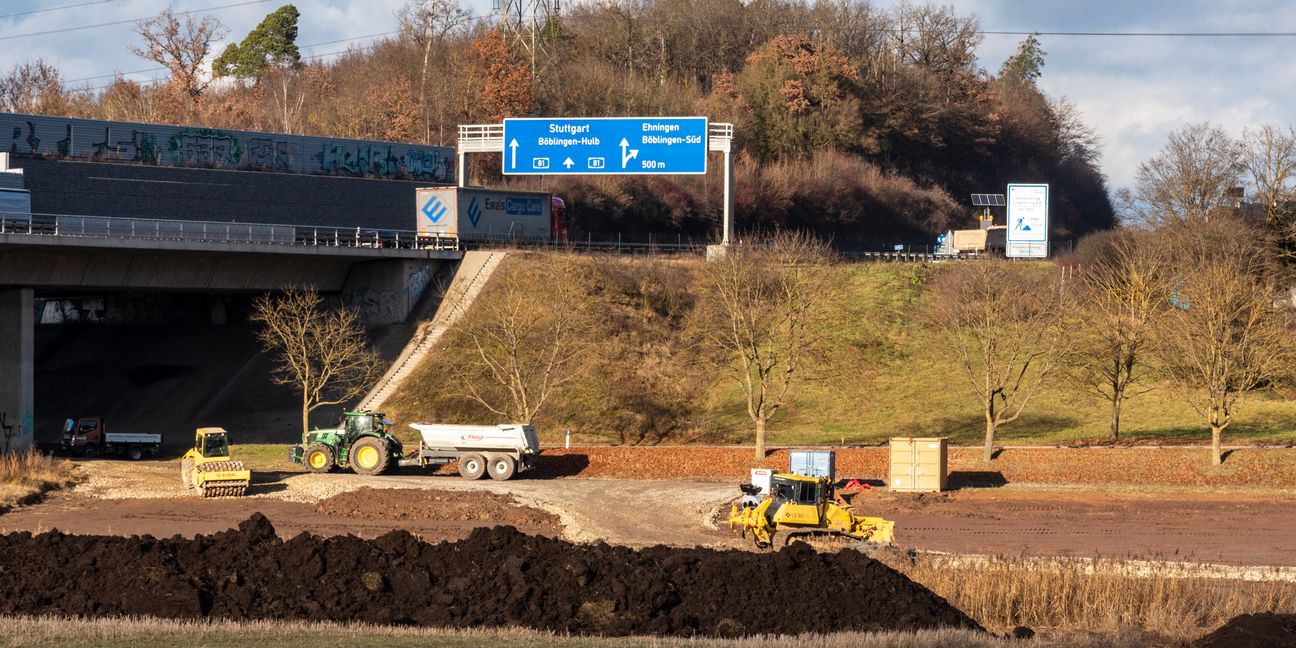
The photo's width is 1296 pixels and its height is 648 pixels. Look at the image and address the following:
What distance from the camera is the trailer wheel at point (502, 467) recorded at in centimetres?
4262

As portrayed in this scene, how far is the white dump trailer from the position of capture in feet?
140

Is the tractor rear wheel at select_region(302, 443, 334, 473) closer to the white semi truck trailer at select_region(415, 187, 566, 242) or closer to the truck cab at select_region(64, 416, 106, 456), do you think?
the truck cab at select_region(64, 416, 106, 456)

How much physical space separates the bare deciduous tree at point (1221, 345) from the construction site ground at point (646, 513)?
6.26 meters

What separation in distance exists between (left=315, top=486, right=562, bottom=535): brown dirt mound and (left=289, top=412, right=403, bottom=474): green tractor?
14.8 ft

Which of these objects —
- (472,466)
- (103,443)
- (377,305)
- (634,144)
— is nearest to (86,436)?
(103,443)

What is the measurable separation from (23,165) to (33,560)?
46.7 m

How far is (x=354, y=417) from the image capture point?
1716 inches

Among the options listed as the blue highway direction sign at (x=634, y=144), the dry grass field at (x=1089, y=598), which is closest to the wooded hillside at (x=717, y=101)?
the blue highway direction sign at (x=634, y=144)

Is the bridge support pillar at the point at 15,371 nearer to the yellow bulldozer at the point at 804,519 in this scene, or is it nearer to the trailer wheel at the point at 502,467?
the trailer wheel at the point at 502,467

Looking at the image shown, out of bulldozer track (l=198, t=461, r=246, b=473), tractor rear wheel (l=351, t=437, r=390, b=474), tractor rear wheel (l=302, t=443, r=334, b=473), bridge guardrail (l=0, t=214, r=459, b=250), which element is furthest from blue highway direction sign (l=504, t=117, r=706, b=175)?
bulldozer track (l=198, t=461, r=246, b=473)

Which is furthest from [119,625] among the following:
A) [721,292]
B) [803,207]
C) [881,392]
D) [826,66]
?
[826,66]

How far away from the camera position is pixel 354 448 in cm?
4341

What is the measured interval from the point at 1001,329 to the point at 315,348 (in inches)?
1163

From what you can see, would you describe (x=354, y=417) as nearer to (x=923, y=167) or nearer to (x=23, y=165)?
(x=23, y=165)
